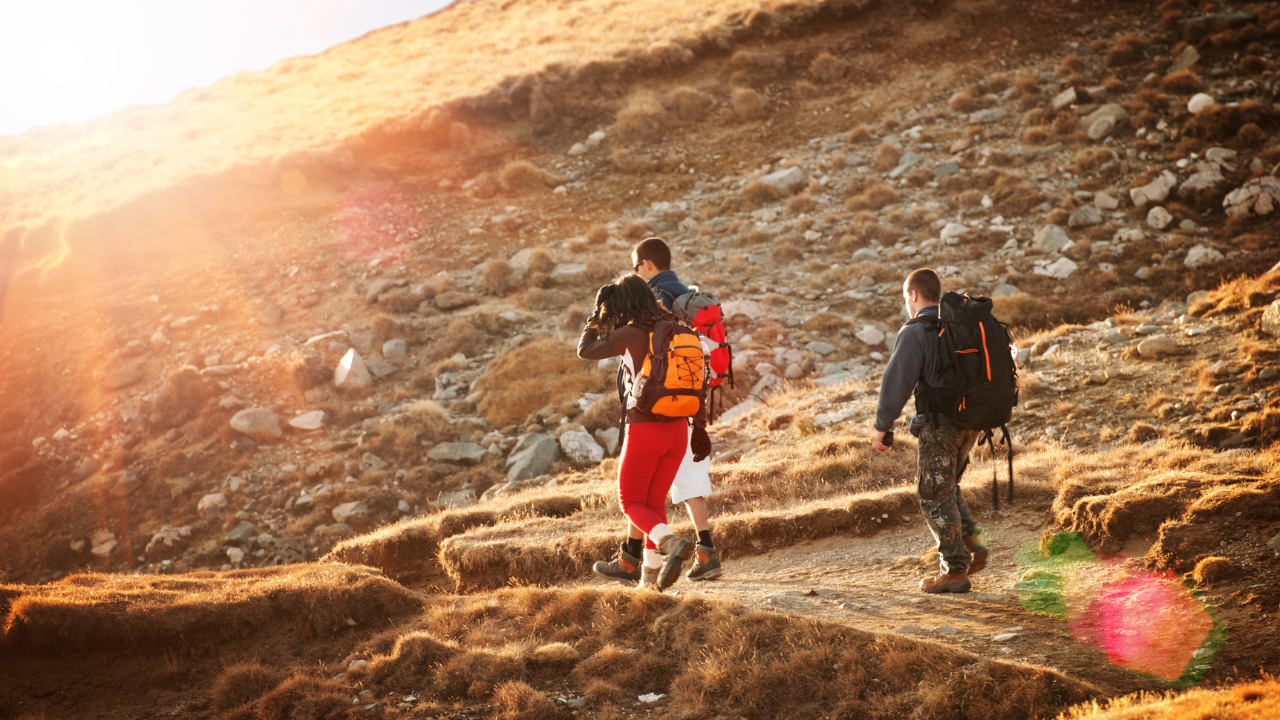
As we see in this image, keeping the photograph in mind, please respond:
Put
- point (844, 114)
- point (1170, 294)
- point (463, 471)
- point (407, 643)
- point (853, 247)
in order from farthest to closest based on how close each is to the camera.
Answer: point (844, 114) < point (853, 247) < point (1170, 294) < point (463, 471) < point (407, 643)

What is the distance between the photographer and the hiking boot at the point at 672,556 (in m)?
4.63

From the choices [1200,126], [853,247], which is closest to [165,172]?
[853,247]

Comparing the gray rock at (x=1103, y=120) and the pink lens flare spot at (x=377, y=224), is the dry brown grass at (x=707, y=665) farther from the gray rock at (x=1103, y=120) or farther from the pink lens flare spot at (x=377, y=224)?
the gray rock at (x=1103, y=120)

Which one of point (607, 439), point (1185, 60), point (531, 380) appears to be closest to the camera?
point (607, 439)

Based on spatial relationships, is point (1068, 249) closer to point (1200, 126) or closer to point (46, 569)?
point (1200, 126)

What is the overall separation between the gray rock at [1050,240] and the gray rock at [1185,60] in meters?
7.89

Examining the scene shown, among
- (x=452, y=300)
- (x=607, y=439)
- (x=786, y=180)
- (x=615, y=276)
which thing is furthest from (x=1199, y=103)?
(x=452, y=300)

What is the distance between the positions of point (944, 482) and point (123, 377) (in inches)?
628

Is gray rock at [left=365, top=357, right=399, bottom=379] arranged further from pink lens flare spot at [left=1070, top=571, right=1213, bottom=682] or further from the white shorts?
pink lens flare spot at [left=1070, top=571, right=1213, bottom=682]

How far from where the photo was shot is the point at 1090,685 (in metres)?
3.48

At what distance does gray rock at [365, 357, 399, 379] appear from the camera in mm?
14680

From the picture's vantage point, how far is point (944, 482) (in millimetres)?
4668

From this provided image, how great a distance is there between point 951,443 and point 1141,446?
546 cm

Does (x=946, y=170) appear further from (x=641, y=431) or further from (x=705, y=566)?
(x=641, y=431)
